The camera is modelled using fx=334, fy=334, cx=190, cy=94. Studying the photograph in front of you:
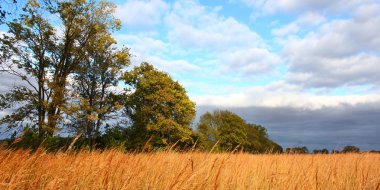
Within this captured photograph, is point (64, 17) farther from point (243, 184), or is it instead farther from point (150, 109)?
point (243, 184)

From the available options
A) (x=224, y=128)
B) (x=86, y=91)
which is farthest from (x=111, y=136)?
(x=224, y=128)

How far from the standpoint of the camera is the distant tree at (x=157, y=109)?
116 feet

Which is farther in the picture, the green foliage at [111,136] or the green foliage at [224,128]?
the green foliage at [224,128]

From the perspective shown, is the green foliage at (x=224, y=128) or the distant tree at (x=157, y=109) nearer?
the distant tree at (x=157, y=109)

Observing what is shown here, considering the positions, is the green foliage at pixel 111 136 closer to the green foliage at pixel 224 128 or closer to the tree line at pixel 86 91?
→ the tree line at pixel 86 91

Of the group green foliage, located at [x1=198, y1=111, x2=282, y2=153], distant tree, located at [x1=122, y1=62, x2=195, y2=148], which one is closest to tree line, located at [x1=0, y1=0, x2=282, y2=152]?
distant tree, located at [x1=122, y1=62, x2=195, y2=148]

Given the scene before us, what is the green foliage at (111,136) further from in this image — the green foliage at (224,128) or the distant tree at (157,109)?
the green foliage at (224,128)

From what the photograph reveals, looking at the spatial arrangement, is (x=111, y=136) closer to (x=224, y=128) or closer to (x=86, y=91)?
(x=86, y=91)

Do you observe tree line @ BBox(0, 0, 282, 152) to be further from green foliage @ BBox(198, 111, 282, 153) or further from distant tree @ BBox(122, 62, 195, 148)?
green foliage @ BBox(198, 111, 282, 153)

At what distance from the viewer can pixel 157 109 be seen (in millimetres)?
36344

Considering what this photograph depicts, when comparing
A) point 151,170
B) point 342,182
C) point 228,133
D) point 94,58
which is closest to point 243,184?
point 151,170

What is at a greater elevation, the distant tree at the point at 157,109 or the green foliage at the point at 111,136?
the distant tree at the point at 157,109

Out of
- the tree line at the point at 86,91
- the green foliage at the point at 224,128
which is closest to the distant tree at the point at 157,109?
the tree line at the point at 86,91

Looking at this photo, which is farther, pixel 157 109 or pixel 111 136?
pixel 157 109
